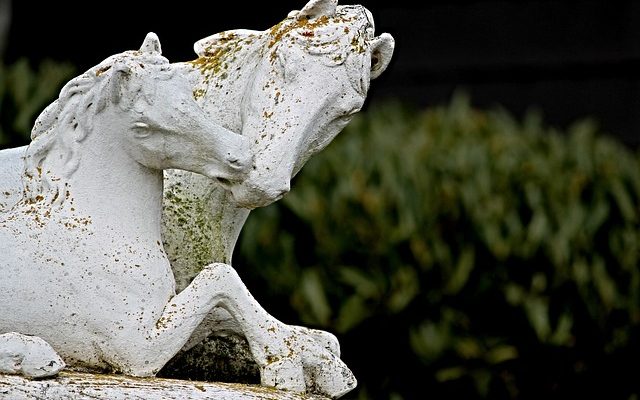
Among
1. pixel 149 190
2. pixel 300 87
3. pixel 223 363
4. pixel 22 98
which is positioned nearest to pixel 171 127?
pixel 149 190

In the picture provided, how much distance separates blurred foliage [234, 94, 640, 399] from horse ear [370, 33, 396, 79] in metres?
2.80

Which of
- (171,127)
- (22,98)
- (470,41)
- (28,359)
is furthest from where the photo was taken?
(470,41)

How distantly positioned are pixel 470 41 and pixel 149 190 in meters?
6.65

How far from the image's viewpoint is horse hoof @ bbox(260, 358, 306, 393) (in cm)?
323

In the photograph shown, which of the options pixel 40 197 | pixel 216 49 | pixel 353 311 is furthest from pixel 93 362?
pixel 353 311

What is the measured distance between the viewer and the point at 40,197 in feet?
10.4

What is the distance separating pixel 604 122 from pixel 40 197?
22.5 feet

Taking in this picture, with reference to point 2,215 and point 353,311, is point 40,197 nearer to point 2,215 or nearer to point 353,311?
point 2,215

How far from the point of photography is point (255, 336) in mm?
3246

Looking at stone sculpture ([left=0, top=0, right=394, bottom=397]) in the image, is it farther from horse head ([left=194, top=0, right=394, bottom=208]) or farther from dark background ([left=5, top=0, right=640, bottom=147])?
dark background ([left=5, top=0, right=640, bottom=147])

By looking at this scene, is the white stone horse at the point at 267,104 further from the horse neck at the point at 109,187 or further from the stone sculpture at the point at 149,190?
the horse neck at the point at 109,187

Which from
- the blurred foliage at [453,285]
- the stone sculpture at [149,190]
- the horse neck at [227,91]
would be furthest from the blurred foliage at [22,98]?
the stone sculpture at [149,190]

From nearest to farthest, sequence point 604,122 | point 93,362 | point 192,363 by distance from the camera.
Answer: point 93,362 → point 192,363 → point 604,122

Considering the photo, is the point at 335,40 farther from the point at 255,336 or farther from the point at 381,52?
the point at 255,336
